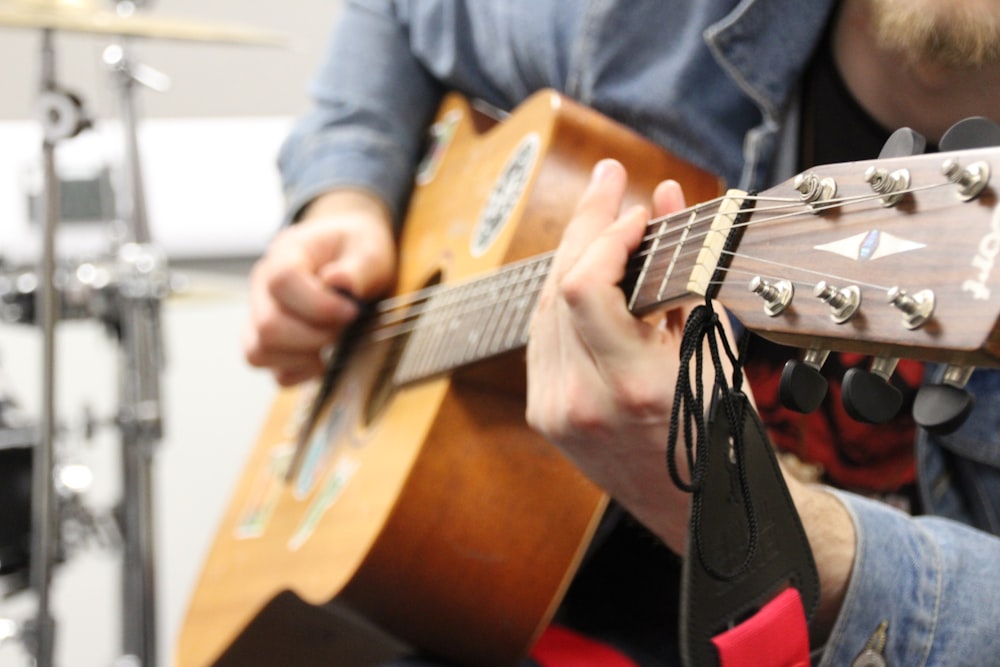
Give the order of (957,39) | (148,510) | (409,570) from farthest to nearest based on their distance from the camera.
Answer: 1. (148,510)
2. (409,570)
3. (957,39)

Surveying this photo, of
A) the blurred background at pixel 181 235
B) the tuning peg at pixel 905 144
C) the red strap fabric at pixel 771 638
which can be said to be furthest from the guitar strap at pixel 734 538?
the blurred background at pixel 181 235

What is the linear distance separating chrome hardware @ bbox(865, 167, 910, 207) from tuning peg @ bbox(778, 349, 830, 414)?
0.24ft

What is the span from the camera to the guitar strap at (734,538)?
1.53 feet

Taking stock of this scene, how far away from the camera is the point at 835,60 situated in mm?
780

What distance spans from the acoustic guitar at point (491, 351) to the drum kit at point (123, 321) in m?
0.29

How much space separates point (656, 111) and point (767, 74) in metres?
0.10

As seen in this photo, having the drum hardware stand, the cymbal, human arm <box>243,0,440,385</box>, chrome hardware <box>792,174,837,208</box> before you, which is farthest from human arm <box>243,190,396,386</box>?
chrome hardware <box>792,174,837,208</box>

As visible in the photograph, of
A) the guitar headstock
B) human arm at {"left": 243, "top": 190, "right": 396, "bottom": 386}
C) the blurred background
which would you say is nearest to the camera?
the guitar headstock

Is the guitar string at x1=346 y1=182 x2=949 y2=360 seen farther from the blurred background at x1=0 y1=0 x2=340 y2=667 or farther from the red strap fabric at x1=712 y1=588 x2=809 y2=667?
the blurred background at x1=0 y1=0 x2=340 y2=667

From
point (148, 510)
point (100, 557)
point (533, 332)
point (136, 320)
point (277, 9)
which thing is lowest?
point (100, 557)

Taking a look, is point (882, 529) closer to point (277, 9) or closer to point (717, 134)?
point (717, 134)

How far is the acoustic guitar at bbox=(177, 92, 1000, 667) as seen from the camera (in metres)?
0.40

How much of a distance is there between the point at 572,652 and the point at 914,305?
457mm

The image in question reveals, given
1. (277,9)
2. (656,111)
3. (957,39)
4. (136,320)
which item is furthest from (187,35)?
(957,39)
